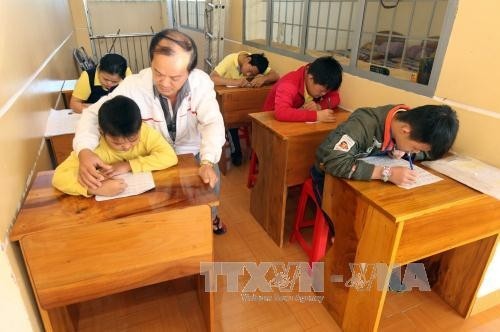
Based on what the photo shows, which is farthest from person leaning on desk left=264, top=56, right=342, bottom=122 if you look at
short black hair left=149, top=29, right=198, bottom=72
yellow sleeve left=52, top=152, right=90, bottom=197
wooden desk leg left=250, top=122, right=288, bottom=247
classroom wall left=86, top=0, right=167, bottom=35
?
classroom wall left=86, top=0, right=167, bottom=35

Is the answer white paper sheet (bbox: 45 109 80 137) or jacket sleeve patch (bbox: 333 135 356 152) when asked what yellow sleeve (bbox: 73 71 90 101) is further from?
jacket sleeve patch (bbox: 333 135 356 152)

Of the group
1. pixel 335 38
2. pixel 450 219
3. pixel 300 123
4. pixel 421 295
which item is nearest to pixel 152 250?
pixel 450 219

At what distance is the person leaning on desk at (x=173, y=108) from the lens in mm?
1282

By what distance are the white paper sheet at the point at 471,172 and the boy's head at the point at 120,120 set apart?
4.28 feet

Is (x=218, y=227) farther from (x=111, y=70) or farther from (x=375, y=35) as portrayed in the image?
(x=375, y=35)

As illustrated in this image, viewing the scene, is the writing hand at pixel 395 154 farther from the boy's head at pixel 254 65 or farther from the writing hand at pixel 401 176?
the boy's head at pixel 254 65

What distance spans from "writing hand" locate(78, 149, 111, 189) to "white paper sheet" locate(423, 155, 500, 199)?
1.41m

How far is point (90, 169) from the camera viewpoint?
1179mm

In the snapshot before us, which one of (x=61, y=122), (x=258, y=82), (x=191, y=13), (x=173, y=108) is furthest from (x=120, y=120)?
(x=191, y=13)

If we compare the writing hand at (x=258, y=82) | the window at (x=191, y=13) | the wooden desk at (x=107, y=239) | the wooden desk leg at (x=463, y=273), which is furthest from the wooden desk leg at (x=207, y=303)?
the window at (x=191, y=13)

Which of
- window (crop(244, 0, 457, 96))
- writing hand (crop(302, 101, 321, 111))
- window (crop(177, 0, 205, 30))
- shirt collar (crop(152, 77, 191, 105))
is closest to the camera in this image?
shirt collar (crop(152, 77, 191, 105))

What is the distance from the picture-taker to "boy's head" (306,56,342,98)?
2018 millimetres

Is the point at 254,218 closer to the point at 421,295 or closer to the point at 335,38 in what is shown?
the point at 421,295

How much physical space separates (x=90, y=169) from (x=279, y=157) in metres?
1.09
